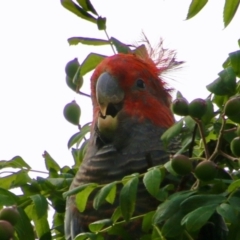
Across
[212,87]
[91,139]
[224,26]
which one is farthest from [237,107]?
[91,139]

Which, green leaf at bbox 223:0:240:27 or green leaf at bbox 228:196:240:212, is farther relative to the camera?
green leaf at bbox 223:0:240:27

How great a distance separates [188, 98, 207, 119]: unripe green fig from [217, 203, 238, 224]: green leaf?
0.27 metres

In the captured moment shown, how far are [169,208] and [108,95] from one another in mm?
1218

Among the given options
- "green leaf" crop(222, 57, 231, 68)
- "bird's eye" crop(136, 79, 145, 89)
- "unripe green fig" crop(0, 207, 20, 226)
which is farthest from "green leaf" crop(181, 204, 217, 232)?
"bird's eye" crop(136, 79, 145, 89)

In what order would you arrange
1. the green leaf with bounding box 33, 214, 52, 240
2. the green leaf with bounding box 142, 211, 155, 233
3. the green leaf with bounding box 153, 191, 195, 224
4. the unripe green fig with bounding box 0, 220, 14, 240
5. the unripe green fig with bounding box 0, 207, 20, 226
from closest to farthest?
1. the unripe green fig with bounding box 0, 220, 14, 240
2. the unripe green fig with bounding box 0, 207, 20, 226
3. the green leaf with bounding box 153, 191, 195, 224
4. the green leaf with bounding box 142, 211, 155, 233
5. the green leaf with bounding box 33, 214, 52, 240

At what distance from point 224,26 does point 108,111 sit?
1125mm

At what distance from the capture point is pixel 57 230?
2646 millimetres

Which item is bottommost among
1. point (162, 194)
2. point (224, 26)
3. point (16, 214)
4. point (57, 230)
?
point (57, 230)

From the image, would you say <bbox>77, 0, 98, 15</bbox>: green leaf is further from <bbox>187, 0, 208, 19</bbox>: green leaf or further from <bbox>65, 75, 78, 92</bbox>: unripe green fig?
<bbox>187, 0, 208, 19</bbox>: green leaf

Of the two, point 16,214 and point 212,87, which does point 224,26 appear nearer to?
point 212,87

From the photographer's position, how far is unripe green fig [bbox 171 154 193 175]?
1943mm

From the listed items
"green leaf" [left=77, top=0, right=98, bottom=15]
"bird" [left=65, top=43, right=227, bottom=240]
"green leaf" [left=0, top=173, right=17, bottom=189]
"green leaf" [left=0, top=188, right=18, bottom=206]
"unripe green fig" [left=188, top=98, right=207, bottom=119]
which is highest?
"green leaf" [left=77, top=0, right=98, bottom=15]

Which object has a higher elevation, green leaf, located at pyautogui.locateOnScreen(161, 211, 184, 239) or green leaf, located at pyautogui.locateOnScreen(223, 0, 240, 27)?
green leaf, located at pyautogui.locateOnScreen(223, 0, 240, 27)

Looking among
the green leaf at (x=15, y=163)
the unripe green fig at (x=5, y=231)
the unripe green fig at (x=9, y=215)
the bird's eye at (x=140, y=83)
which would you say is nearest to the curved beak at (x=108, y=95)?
the bird's eye at (x=140, y=83)
